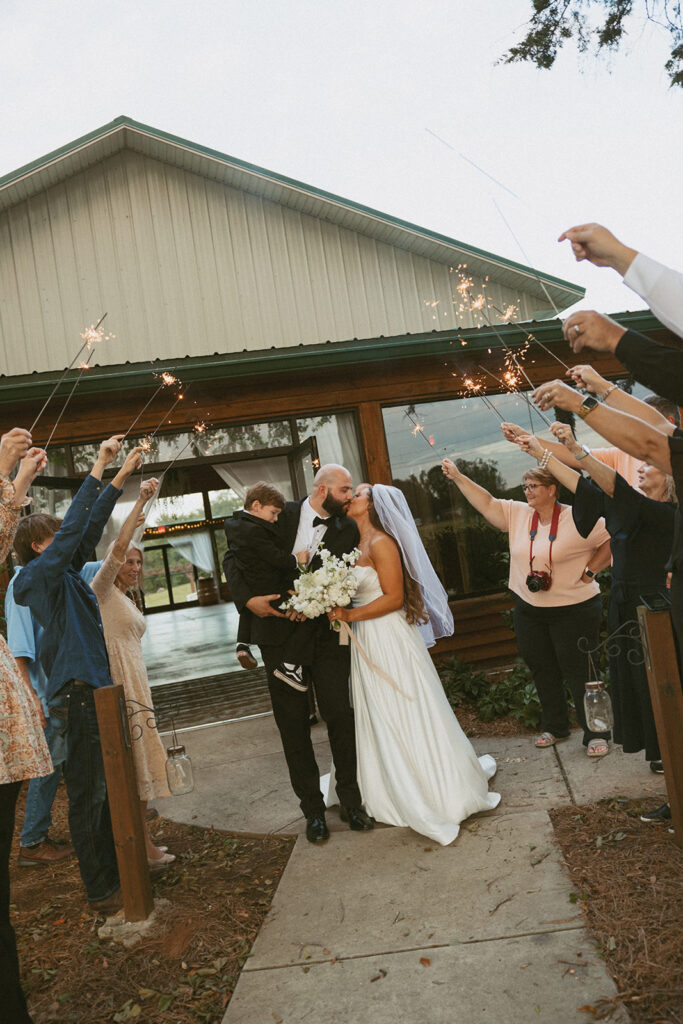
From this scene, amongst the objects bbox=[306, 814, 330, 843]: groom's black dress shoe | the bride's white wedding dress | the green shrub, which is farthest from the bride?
the green shrub

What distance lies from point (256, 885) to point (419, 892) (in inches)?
38.0

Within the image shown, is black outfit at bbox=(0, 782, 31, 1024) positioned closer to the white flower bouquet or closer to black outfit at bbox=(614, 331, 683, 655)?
the white flower bouquet

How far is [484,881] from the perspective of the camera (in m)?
3.57

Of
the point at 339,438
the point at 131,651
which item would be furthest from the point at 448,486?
the point at 131,651

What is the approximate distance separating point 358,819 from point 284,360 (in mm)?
4429

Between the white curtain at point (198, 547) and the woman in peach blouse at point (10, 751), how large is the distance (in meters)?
23.5

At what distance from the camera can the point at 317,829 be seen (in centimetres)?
439

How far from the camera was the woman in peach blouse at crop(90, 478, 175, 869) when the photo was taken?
171 inches

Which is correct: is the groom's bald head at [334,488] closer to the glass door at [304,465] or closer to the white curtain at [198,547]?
the glass door at [304,465]

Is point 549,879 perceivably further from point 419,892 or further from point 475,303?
point 475,303

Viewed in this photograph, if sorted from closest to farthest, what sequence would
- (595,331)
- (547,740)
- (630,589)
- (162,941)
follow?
1. (595,331)
2. (162,941)
3. (630,589)
4. (547,740)

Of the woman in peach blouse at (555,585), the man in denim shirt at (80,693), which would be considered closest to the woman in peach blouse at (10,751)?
the man in denim shirt at (80,693)

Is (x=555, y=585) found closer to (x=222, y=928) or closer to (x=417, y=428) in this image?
(x=222, y=928)

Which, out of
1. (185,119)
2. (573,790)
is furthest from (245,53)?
(573,790)
